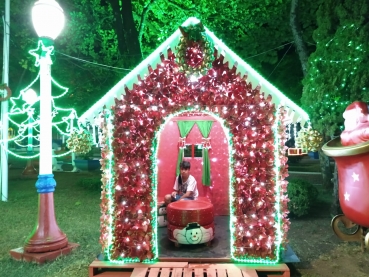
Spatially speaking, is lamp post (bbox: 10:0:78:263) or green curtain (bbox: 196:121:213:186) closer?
lamp post (bbox: 10:0:78:263)

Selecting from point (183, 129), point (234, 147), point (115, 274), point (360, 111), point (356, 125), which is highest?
point (183, 129)

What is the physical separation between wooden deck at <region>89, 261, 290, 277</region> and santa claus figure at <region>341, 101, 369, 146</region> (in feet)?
9.47

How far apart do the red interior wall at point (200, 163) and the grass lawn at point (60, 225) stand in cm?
234

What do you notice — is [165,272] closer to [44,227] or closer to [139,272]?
[139,272]

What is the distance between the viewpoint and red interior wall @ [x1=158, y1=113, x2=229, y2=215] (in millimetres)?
8602

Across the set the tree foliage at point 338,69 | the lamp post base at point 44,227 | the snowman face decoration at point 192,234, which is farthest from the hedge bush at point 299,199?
the lamp post base at point 44,227

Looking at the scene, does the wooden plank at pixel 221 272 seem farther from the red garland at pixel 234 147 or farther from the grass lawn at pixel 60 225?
the grass lawn at pixel 60 225

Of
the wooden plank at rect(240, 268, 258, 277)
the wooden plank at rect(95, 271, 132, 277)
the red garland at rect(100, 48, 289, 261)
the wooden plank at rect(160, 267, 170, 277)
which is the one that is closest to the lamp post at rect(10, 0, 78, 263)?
the wooden plank at rect(95, 271, 132, 277)

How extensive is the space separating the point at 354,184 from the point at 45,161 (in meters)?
5.42

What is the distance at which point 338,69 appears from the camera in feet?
24.5

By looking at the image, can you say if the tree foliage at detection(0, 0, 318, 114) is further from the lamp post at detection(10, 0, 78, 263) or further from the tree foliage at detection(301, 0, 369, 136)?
the lamp post at detection(10, 0, 78, 263)

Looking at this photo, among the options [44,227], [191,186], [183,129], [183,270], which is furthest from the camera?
[183,129]

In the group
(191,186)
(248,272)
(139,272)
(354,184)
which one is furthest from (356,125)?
(191,186)

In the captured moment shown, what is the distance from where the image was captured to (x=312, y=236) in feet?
25.5
